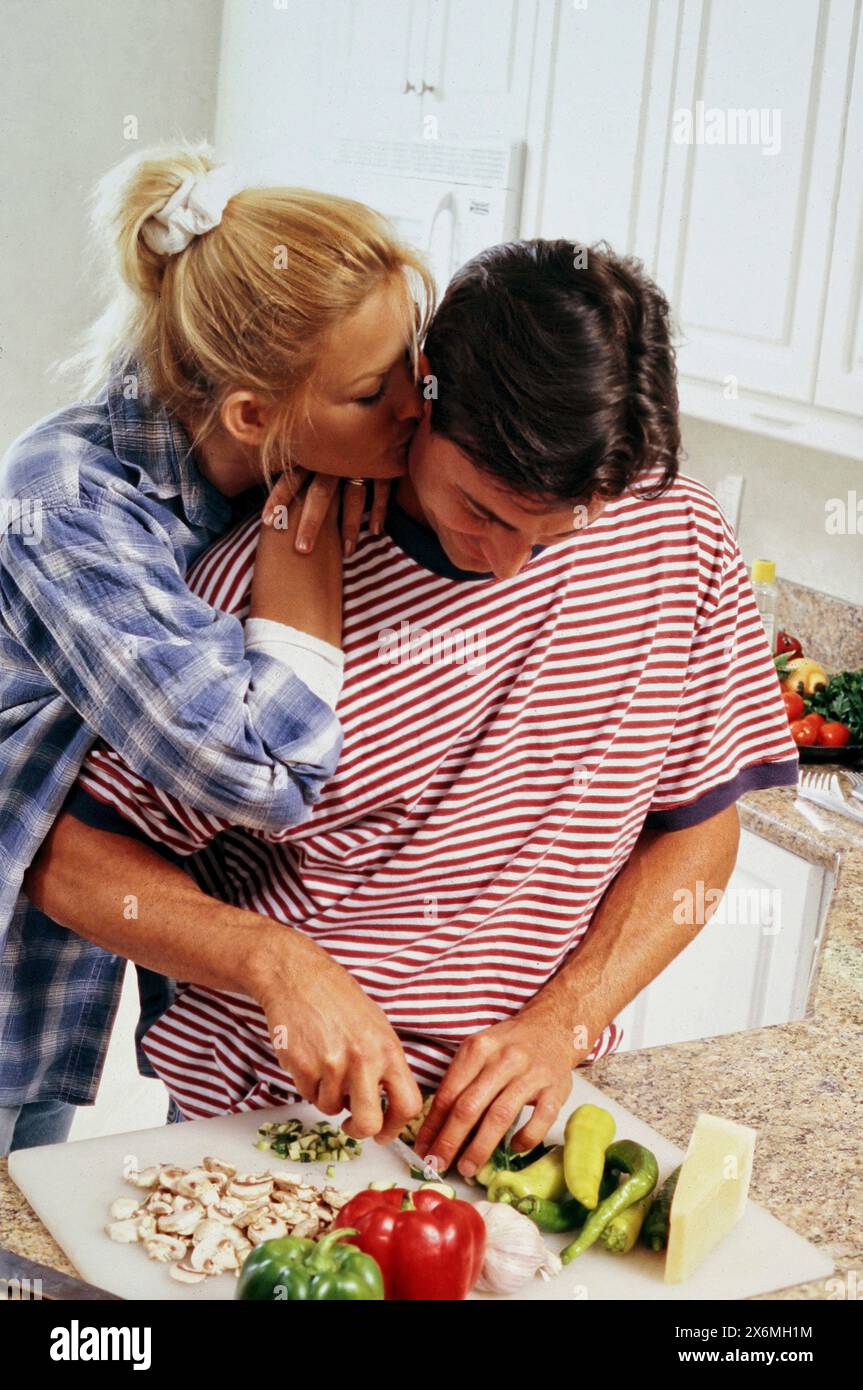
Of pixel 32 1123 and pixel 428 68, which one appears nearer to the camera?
pixel 32 1123

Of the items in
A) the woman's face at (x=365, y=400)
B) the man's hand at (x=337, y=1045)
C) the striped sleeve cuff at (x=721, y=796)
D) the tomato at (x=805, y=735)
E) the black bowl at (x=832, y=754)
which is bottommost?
the black bowl at (x=832, y=754)

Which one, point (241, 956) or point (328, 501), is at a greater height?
point (328, 501)

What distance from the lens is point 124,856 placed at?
119 centimetres

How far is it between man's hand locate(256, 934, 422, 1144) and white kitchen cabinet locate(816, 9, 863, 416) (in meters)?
1.38

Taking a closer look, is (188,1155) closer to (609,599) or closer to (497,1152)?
(497,1152)

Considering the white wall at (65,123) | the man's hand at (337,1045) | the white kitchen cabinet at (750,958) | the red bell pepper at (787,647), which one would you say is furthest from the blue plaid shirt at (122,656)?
the white wall at (65,123)

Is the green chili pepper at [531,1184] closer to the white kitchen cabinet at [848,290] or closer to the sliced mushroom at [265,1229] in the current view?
the sliced mushroom at [265,1229]

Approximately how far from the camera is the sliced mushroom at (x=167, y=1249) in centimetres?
98

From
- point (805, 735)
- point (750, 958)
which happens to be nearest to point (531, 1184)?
point (750, 958)

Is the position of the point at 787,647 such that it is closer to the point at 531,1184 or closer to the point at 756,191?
the point at 756,191

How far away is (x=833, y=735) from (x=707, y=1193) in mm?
1403

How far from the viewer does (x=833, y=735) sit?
7.56 feet

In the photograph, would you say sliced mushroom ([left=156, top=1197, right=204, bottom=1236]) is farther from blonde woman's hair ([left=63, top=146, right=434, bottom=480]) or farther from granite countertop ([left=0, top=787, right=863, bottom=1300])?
blonde woman's hair ([left=63, top=146, right=434, bottom=480])

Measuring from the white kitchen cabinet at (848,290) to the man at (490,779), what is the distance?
0.93 metres
